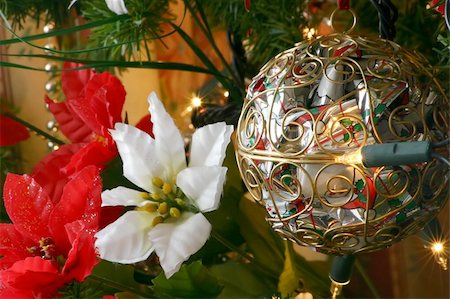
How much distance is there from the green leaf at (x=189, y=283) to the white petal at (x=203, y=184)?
61mm

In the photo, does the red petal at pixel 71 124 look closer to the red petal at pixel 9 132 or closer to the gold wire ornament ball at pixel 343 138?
the red petal at pixel 9 132

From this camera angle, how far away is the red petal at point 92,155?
1.24 feet

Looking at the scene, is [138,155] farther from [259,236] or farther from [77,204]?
[259,236]

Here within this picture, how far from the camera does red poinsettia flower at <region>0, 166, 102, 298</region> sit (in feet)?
1.12

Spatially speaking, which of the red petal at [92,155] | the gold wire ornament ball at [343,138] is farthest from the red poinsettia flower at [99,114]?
the gold wire ornament ball at [343,138]

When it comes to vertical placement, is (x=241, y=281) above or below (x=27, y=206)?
below

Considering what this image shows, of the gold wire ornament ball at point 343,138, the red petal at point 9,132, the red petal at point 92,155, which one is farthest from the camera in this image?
the red petal at point 9,132

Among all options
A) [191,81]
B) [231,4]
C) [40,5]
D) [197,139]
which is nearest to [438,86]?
[197,139]

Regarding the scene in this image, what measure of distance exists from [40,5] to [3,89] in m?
0.25

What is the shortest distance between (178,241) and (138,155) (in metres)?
0.05

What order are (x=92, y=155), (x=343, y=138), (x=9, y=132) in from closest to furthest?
(x=343, y=138), (x=92, y=155), (x=9, y=132)

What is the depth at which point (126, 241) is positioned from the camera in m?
0.32

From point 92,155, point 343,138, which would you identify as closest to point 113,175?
point 92,155

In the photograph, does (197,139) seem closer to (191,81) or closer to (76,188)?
(76,188)
